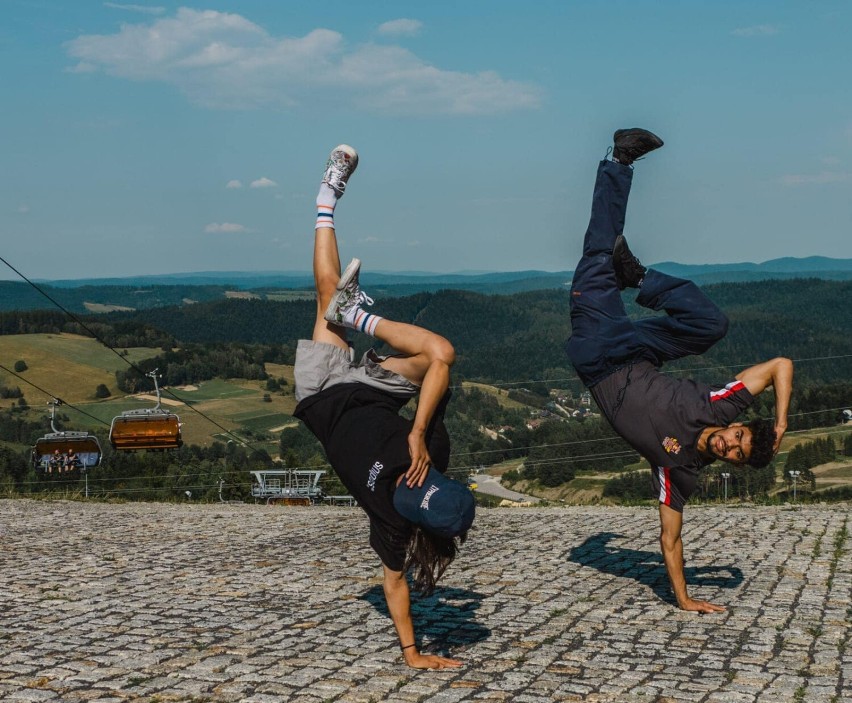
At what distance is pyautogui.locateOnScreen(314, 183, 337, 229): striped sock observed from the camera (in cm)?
629

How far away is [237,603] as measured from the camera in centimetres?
795

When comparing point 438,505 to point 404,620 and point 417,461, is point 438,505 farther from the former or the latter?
point 404,620

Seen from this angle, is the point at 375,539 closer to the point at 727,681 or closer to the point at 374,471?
the point at 374,471

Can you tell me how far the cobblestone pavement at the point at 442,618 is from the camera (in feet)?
19.0

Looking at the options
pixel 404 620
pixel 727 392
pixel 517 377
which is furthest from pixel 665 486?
pixel 517 377

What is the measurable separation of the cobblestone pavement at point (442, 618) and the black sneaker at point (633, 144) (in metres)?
3.32

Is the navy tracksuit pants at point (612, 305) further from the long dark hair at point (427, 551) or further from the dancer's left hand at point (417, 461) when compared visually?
the dancer's left hand at point (417, 461)

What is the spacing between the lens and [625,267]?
288 inches

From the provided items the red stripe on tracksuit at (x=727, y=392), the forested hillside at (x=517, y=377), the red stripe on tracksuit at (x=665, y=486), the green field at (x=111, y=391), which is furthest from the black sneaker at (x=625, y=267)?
the green field at (x=111, y=391)

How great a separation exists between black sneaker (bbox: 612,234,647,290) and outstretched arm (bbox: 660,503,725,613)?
168cm

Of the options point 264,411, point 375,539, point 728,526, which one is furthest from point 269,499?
point 264,411

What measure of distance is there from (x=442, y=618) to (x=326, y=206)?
3.14m

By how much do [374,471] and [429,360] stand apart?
705mm

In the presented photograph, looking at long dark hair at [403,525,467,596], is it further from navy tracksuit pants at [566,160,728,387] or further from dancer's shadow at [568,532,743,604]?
dancer's shadow at [568,532,743,604]
